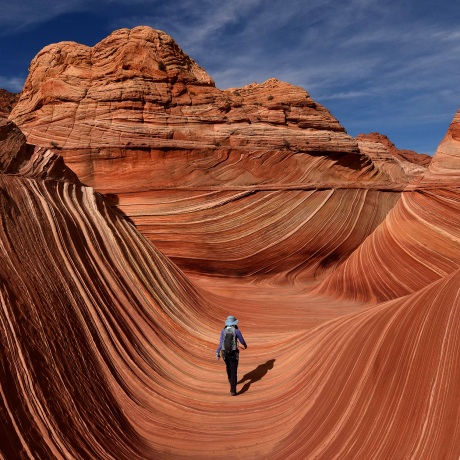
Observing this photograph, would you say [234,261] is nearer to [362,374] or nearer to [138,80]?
[138,80]

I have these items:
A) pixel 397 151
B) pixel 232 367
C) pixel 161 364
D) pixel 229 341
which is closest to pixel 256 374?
pixel 232 367

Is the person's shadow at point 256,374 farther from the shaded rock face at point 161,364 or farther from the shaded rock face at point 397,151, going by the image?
the shaded rock face at point 397,151

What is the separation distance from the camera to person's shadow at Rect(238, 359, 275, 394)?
5.13 m

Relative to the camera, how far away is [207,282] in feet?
36.1

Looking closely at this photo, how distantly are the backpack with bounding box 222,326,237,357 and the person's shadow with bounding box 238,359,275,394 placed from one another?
58cm

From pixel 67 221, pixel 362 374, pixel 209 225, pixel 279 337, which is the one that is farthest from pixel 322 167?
pixel 362 374

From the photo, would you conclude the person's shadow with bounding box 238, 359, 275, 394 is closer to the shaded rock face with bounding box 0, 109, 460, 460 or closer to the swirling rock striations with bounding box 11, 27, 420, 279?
the shaded rock face with bounding box 0, 109, 460, 460

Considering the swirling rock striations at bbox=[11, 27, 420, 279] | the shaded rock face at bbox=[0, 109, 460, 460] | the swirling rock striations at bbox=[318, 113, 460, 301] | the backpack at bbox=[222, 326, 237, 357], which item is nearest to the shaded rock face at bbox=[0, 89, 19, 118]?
the swirling rock striations at bbox=[11, 27, 420, 279]

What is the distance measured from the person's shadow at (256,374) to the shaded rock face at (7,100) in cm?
2336

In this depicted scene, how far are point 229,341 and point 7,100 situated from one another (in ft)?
87.9

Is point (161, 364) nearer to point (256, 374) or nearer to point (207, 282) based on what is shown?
point (256, 374)

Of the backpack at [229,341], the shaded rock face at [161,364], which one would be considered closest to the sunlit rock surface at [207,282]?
the shaded rock face at [161,364]

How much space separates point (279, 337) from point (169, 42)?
1136 cm

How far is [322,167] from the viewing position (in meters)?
13.4
